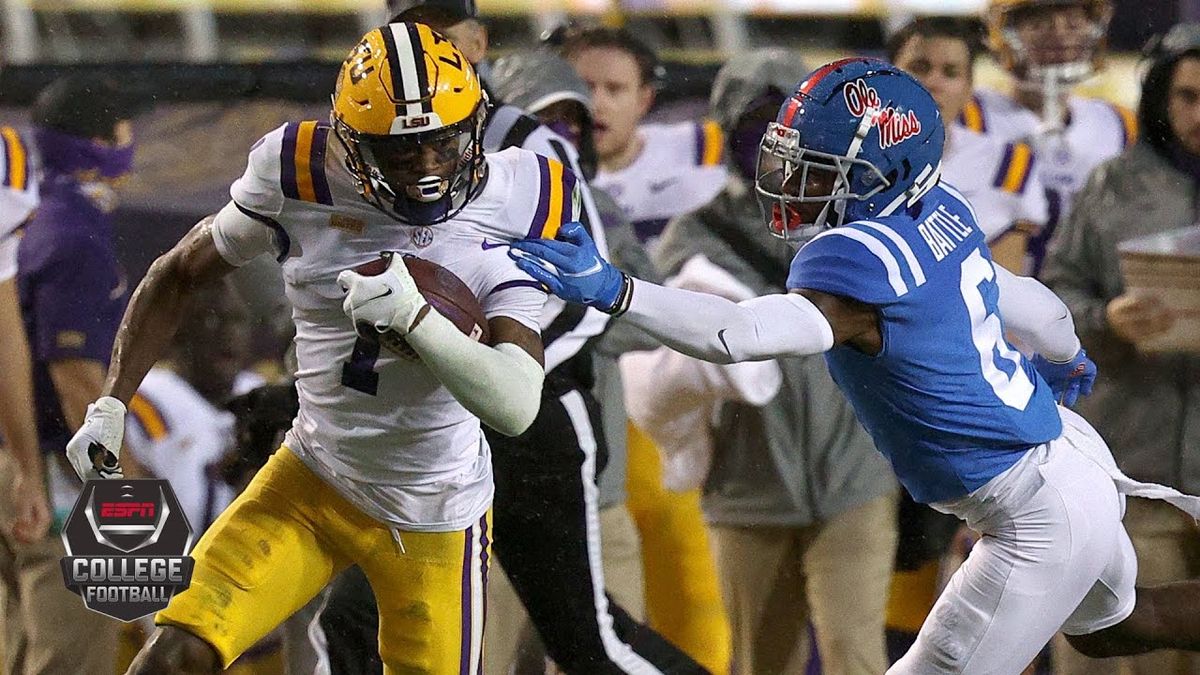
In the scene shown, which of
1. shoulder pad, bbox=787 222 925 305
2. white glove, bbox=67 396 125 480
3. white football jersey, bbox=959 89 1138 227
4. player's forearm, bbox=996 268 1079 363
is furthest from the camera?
white football jersey, bbox=959 89 1138 227

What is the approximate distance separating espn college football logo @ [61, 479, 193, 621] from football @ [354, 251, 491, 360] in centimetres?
126

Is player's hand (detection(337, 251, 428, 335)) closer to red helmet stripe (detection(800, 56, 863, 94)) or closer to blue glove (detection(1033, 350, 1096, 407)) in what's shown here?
red helmet stripe (detection(800, 56, 863, 94))

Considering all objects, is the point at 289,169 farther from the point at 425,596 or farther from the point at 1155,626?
the point at 1155,626

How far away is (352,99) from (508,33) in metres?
2.31

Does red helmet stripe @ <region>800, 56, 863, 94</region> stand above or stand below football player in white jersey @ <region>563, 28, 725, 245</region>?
above

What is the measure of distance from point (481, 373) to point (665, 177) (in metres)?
2.42

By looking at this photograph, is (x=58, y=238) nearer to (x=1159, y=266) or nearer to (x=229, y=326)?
(x=229, y=326)

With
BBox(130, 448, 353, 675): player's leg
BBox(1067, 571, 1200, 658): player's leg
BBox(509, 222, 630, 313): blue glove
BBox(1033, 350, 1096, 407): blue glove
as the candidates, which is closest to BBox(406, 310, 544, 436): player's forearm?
BBox(509, 222, 630, 313): blue glove

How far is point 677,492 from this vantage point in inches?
169

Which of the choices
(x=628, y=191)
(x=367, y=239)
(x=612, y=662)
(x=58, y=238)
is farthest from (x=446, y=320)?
(x=628, y=191)

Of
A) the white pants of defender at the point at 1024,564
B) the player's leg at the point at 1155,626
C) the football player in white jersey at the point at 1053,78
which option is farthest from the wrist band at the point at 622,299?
the football player in white jersey at the point at 1053,78

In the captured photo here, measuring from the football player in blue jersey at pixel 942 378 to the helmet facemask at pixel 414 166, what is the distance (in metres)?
0.49

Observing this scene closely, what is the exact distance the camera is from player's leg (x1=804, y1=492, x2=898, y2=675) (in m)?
3.89

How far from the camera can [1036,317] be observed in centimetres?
321
